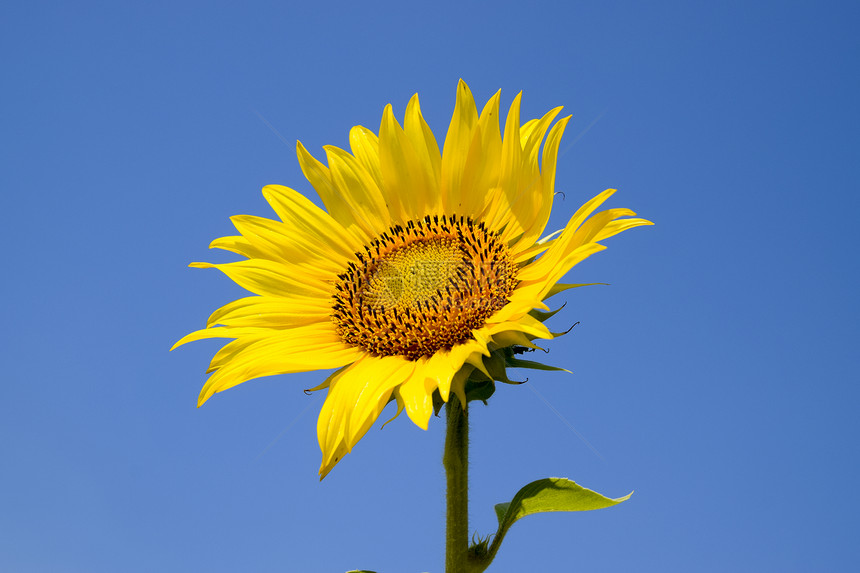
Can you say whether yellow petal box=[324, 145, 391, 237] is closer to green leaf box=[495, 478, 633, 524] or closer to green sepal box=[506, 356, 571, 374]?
green sepal box=[506, 356, 571, 374]

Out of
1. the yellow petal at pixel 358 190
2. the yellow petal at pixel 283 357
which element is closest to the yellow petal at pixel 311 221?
the yellow petal at pixel 358 190

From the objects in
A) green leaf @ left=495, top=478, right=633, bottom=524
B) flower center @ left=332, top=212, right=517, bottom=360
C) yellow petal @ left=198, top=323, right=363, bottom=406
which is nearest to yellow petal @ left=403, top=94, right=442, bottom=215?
flower center @ left=332, top=212, right=517, bottom=360

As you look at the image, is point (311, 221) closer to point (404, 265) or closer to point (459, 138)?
point (404, 265)

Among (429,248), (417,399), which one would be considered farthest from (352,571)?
(429,248)

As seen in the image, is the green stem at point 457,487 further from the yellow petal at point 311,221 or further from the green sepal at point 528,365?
the yellow petal at point 311,221

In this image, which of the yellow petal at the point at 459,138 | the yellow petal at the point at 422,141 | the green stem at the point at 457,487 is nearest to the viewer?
the green stem at the point at 457,487

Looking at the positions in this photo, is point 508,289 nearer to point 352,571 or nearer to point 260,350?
point 260,350

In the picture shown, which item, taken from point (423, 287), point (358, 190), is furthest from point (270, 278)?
point (423, 287)
